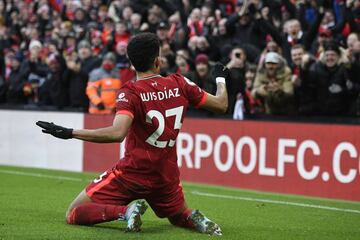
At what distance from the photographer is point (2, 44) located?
75.0 ft

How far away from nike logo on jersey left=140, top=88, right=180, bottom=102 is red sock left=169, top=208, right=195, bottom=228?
1.13 meters

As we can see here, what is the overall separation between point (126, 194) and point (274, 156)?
5.76m

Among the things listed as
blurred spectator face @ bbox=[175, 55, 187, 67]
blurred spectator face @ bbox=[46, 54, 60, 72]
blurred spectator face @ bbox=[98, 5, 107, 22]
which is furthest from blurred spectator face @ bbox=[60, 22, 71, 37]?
blurred spectator face @ bbox=[175, 55, 187, 67]

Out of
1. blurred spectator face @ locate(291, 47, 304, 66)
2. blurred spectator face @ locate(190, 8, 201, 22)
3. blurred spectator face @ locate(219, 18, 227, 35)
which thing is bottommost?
blurred spectator face @ locate(291, 47, 304, 66)

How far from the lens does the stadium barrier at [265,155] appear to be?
1266 cm

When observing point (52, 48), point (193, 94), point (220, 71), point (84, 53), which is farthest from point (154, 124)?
point (52, 48)

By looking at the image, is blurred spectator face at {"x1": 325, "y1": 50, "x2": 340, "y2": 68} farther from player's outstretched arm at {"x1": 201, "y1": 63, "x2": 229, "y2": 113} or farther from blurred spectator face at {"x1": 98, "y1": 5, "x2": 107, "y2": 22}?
blurred spectator face at {"x1": 98, "y1": 5, "x2": 107, "y2": 22}

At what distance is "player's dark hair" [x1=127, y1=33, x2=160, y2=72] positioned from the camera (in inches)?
309

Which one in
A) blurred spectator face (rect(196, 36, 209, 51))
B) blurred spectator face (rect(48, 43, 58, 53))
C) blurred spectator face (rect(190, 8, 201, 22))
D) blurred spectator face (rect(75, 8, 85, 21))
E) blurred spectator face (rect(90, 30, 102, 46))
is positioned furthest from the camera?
blurred spectator face (rect(75, 8, 85, 21))

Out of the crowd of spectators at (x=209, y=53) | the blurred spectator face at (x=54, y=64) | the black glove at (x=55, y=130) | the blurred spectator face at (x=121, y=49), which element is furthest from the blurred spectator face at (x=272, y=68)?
the black glove at (x=55, y=130)

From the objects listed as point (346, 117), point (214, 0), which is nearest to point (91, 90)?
point (214, 0)

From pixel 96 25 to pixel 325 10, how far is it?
706 centimetres

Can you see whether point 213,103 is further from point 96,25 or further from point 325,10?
point 96,25

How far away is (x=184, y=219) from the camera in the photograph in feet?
27.3
